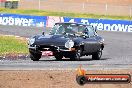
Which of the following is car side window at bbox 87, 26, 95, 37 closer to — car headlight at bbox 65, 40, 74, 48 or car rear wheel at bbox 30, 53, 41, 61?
car headlight at bbox 65, 40, 74, 48

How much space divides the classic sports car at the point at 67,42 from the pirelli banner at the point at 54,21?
23287 mm

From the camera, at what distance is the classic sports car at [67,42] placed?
19625 millimetres

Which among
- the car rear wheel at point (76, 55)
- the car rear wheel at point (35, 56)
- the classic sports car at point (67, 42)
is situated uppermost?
the classic sports car at point (67, 42)

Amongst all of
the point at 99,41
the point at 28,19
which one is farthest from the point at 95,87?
the point at 28,19

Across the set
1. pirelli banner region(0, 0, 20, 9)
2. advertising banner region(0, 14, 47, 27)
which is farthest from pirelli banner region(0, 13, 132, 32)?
pirelli banner region(0, 0, 20, 9)

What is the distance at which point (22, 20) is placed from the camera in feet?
161

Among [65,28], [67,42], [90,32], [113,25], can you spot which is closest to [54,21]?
[113,25]

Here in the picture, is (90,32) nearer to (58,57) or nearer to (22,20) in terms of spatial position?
(58,57)

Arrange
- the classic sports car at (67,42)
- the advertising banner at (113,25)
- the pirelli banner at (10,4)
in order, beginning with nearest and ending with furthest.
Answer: the classic sports car at (67,42)
the advertising banner at (113,25)
the pirelli banner at (10,4)

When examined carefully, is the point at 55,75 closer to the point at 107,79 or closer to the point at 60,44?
the point at 107,79

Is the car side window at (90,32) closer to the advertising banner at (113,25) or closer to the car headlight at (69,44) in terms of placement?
the car headlight at (69,44)

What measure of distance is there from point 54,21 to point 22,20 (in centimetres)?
305

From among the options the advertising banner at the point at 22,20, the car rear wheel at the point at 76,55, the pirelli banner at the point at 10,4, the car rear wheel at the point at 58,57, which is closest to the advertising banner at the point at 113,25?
the advertising banner at the point at 22,20

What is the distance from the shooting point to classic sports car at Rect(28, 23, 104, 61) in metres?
19.6
